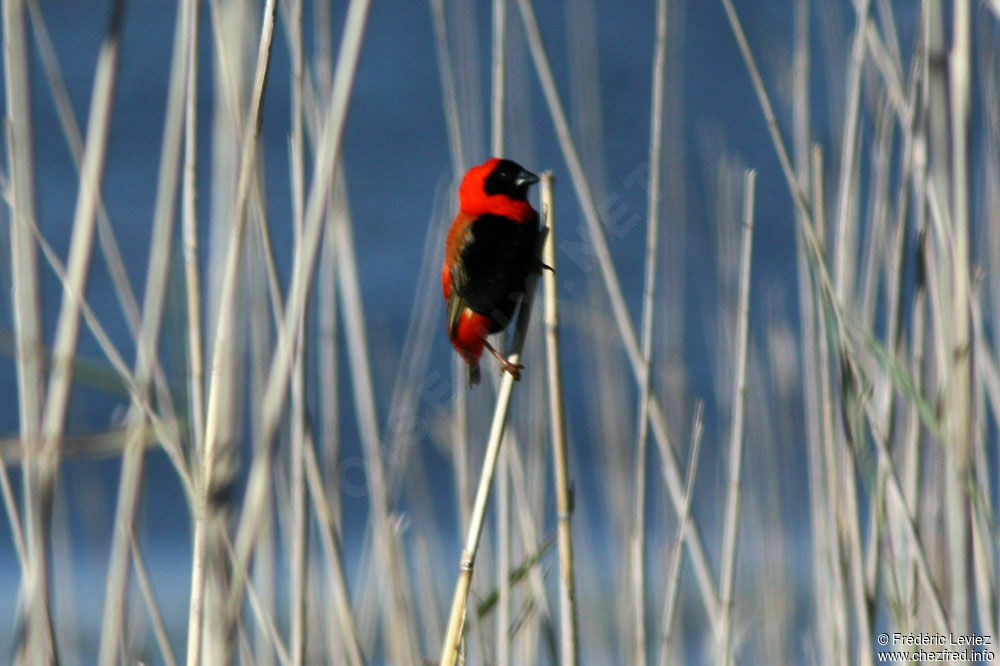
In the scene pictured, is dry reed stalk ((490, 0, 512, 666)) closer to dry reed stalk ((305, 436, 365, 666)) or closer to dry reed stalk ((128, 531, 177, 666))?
dry reed stalk ((305, 436, 365, 666))

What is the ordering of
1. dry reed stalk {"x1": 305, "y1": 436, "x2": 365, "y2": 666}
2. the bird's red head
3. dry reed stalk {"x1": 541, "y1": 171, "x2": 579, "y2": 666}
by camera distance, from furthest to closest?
the bird's red head → dry reed stalk {"x1": 305, "y1": 436, "x2": 365, "y2": 666} → dry reed stalk {"x1": 541, "y1": 171, "x2": 579, "y2": 666}

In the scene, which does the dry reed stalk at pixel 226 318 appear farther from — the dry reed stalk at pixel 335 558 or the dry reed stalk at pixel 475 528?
the dry reed stalk at pixel 475 528

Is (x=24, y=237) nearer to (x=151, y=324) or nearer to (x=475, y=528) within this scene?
(x=151, y=324)

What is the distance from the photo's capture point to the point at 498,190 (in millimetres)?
1999

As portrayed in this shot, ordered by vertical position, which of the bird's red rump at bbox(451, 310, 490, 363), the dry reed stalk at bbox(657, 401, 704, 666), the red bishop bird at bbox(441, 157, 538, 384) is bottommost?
the dry reed stalk at bbox(657, 401, 704, 666)

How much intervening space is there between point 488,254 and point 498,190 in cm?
28

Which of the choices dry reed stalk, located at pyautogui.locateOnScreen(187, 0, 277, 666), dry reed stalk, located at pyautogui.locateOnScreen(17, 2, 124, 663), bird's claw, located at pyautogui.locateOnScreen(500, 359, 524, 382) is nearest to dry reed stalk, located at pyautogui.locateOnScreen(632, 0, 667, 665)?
bird's claw, located at pyautogui.locateOnScreen(500, 359, 524, 382)

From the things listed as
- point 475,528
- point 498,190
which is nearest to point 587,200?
point 498,190

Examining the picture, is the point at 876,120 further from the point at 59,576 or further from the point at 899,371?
the point at 59,576

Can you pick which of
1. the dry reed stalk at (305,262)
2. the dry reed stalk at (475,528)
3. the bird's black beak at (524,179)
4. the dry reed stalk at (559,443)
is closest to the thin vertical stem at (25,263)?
the dry reed stalk at (305,262)

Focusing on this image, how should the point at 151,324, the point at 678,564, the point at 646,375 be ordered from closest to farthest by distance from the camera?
1. the point at 151,324
2. the point at 646,375
3. the point at 678,564

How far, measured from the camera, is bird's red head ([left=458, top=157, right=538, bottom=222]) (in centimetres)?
193

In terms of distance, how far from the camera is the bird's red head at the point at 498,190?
1934mm

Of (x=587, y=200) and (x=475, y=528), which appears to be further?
(x=587, y=200)
